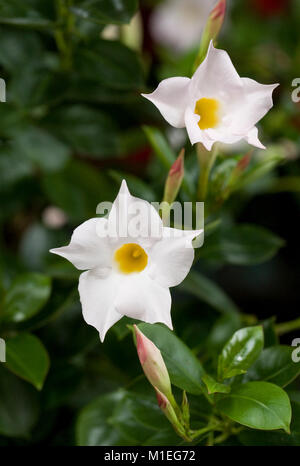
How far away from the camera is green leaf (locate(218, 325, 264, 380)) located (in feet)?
1.81

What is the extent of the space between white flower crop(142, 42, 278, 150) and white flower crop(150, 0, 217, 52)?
84 cm

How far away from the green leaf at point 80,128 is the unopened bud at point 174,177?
12.6 inches

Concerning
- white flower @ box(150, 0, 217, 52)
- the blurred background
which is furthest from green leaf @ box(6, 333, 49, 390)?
white flower @ box(150, 0, 217, 52)

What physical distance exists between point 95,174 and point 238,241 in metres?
0.29

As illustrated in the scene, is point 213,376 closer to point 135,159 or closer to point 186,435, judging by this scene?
point 186,435

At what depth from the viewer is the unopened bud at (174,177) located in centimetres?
51

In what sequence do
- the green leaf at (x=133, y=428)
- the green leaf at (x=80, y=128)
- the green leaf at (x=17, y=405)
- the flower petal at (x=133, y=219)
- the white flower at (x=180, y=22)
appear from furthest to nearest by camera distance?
the white flower at (x=180, y=22) → the green leaf at (x=80, y=128) → the green leaf at (x=17, y=405) → the green leaf at (x=133, y=428) → the flower petal at (x=133, y=219)

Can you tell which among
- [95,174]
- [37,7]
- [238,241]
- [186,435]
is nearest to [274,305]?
[238,241]

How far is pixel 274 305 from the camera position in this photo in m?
1.04

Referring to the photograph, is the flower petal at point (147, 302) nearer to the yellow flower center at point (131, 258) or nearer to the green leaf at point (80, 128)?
the yellow flower center at point (131, 258)

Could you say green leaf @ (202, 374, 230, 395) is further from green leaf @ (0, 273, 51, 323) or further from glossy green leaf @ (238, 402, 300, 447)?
green leaf @ (0, 273, 51, 323)

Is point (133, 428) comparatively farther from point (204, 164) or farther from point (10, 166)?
point (10, 166)

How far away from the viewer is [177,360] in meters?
0.55

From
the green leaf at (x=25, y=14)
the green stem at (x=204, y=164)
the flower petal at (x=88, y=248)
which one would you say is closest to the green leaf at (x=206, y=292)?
the green stem at (x=204, y=164)
